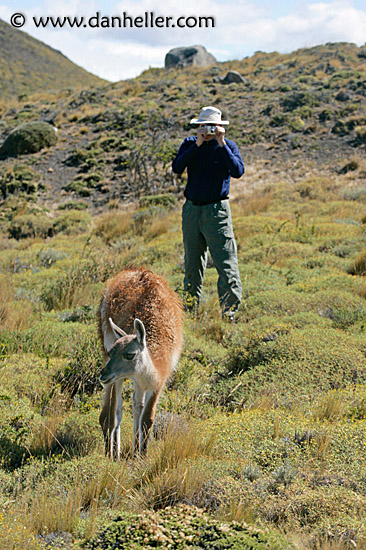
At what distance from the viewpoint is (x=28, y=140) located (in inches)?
958

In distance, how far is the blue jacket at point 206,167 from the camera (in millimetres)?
6879

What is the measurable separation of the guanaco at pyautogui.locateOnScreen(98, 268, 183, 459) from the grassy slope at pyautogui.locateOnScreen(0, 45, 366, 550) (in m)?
0.23

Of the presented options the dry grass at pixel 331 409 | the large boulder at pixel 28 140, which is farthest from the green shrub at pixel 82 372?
the large boulder at pixel 28 140

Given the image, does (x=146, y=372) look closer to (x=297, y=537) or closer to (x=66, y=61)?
(x=297, y=537)

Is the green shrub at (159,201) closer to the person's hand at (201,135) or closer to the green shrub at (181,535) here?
the person's hand at (201,135)

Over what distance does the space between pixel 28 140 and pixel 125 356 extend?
76.2ft

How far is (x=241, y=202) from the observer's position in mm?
15617

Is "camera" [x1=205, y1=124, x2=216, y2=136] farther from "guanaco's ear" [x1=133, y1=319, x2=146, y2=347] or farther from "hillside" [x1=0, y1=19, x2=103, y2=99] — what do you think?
"hillside" [x1=0, y1=19, x2=103, y2=99]

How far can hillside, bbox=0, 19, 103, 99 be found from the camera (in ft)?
256

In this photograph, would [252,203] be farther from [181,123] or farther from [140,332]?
[181,123]

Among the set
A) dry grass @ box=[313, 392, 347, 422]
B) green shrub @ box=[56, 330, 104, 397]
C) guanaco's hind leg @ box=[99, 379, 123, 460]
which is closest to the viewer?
guanaco's hind leg @ box=[99, 379, 123, 460]

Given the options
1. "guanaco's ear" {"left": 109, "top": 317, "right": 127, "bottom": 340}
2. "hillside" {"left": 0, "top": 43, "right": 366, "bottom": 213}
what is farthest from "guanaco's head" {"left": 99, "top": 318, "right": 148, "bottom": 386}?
"hillside" {"left": 0, "top": 43, "right": 366, "bottom": 213}

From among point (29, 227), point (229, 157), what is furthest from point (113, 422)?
point (29, 227)

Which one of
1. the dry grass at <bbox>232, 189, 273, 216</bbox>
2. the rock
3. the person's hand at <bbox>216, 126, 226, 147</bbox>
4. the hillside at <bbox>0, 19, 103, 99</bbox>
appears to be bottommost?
the dry grass at <bbox>232, 189, 273, 216</bbox>
